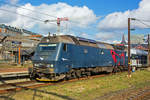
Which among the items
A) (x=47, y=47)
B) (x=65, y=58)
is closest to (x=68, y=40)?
(x=65, y=58)

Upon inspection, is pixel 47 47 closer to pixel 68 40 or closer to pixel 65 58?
pixel 65 58

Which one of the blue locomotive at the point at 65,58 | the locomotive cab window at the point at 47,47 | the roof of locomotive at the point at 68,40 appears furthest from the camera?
the roof of locomotive at the point at 68,40

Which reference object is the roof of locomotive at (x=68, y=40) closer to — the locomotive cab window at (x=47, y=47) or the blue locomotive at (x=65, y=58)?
the blue locomotive at (x=65, y=58)

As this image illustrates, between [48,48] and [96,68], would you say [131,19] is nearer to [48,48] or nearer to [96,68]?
[96,68]

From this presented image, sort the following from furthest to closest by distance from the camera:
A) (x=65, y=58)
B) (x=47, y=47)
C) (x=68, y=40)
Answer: (x=68, y=40), (x=47, y=47), (x=65, y=58)

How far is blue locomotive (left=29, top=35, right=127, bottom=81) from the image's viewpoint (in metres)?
13.4

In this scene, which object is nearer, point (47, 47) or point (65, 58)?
point (65, 58)

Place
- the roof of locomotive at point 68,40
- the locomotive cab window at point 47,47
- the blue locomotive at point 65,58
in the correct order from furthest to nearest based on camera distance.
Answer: the roof of locomotive at point 68,40
the locomotive cab window at point 47,47
the blue locomotive at point 65,58

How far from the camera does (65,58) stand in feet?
46.3

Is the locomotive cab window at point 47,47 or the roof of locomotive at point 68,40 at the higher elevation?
the roof of locomotive at point 68,40

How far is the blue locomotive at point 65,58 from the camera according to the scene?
1338 centimetres

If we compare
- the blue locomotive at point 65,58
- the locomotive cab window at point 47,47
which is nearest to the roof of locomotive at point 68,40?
the blue locomotive at point 65,58

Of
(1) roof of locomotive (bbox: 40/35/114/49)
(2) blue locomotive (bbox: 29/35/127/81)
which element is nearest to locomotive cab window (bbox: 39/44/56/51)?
(2) blue locomotive (bbox: 29/35/127/81)

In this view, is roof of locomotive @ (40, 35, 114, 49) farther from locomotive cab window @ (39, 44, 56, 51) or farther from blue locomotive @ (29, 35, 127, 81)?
locomotive cab window @ (39, 44, 56, 51)
